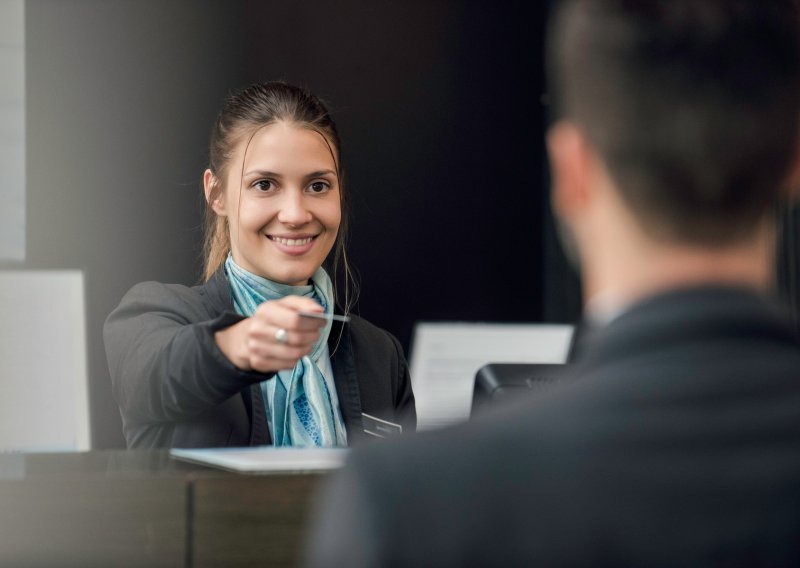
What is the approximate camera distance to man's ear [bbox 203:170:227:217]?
2.69 meters

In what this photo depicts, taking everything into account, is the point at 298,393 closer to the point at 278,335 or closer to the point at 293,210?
the point at 293,210

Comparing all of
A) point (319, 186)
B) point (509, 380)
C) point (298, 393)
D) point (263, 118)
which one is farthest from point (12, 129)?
point (509, 380)

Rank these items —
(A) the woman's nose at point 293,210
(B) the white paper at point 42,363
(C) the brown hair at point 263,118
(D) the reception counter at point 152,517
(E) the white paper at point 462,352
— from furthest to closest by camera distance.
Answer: (E) the white paper at point 462,352 < (B) the white paper at point 42,363 < (C) the brown hair at point 263,118 < (A) the woman's nose at point 293,210 < (D) the reception counter at point 152,517

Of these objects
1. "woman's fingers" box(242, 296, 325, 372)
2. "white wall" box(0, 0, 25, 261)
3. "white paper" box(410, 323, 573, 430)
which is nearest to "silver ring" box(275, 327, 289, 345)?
"woman's fingers" box(242, 296, 325, 372)

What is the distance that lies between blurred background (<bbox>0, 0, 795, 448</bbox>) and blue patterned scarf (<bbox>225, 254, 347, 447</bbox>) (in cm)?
129

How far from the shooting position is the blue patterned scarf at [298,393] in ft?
7.70

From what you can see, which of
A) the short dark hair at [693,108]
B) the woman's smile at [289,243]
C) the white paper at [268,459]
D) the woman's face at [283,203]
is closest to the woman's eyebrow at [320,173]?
the woman's face at [283,203]

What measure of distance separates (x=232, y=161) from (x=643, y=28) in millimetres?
2018

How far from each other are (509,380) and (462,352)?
8.50 ft

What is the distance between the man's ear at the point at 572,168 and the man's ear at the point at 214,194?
6.63 feet

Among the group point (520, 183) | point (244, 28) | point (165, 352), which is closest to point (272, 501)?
point (165, 352)

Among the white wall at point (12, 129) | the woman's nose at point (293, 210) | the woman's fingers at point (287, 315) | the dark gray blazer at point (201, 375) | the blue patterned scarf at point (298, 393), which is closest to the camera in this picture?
the woman's fingers at point (287, 315)

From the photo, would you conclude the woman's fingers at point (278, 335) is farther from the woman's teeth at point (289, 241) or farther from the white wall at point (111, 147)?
the white wall at point (111, 147)

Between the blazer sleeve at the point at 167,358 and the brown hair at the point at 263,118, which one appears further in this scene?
the brown hair at the point at 263,118
